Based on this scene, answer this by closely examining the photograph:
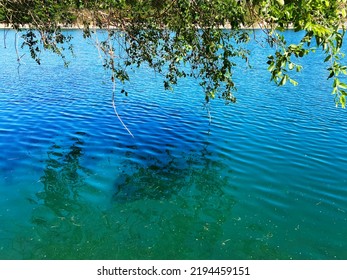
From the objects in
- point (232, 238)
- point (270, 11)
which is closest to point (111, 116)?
point (232, 238)

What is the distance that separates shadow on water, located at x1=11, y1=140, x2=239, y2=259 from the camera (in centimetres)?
1052

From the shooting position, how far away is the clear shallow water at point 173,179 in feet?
35.6

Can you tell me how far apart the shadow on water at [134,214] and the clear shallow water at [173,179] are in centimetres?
4

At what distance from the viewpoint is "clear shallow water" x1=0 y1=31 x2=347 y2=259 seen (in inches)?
427

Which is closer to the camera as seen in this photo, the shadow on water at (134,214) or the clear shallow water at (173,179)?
the shadow on water at (134,214)

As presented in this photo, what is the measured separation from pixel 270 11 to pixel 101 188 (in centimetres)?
1020

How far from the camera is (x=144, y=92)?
30984mm

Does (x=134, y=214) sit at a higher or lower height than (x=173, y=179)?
lower

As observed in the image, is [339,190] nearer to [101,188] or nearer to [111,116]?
[101,188]

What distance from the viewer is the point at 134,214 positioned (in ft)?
40.4

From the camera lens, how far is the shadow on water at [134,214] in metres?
10.5

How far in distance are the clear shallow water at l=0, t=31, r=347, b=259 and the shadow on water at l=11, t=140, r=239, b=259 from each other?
0.14ft

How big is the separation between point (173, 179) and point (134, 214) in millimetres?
3240

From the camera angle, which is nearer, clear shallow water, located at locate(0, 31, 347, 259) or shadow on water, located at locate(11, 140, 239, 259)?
shadow on water, located at locate(11, 140, 239, 259)
